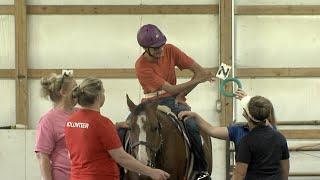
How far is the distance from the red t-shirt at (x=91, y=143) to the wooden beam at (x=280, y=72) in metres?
5.75

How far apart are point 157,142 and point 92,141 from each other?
86cm

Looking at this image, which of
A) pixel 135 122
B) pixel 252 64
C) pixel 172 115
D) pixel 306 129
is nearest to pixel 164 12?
pixel 252 64

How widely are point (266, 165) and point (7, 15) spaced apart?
6202 mm

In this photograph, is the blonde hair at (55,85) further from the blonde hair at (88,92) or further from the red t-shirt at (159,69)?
the red t-shirt at (159,69)

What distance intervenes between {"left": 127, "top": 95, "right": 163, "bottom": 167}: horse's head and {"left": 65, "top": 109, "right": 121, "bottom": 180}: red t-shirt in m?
0.49

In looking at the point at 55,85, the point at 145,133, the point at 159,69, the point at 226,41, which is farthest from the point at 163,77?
the point at 226,41

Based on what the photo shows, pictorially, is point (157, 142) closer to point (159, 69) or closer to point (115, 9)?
point (159, 69)

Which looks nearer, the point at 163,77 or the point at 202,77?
the point at 163,77

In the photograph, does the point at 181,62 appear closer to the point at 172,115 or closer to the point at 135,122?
the point at 172,115

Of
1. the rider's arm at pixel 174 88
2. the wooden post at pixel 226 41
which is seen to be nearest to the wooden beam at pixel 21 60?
the wooden post at pixel 226 41

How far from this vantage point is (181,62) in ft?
16.9

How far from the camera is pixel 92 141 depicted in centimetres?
329

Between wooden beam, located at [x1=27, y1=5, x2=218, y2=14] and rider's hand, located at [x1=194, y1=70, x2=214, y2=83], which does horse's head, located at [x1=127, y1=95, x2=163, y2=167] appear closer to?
rider's hand, located at [x1=194, y1=70, x2=214, y2=83]

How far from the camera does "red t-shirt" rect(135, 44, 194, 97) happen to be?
15.9 ft
